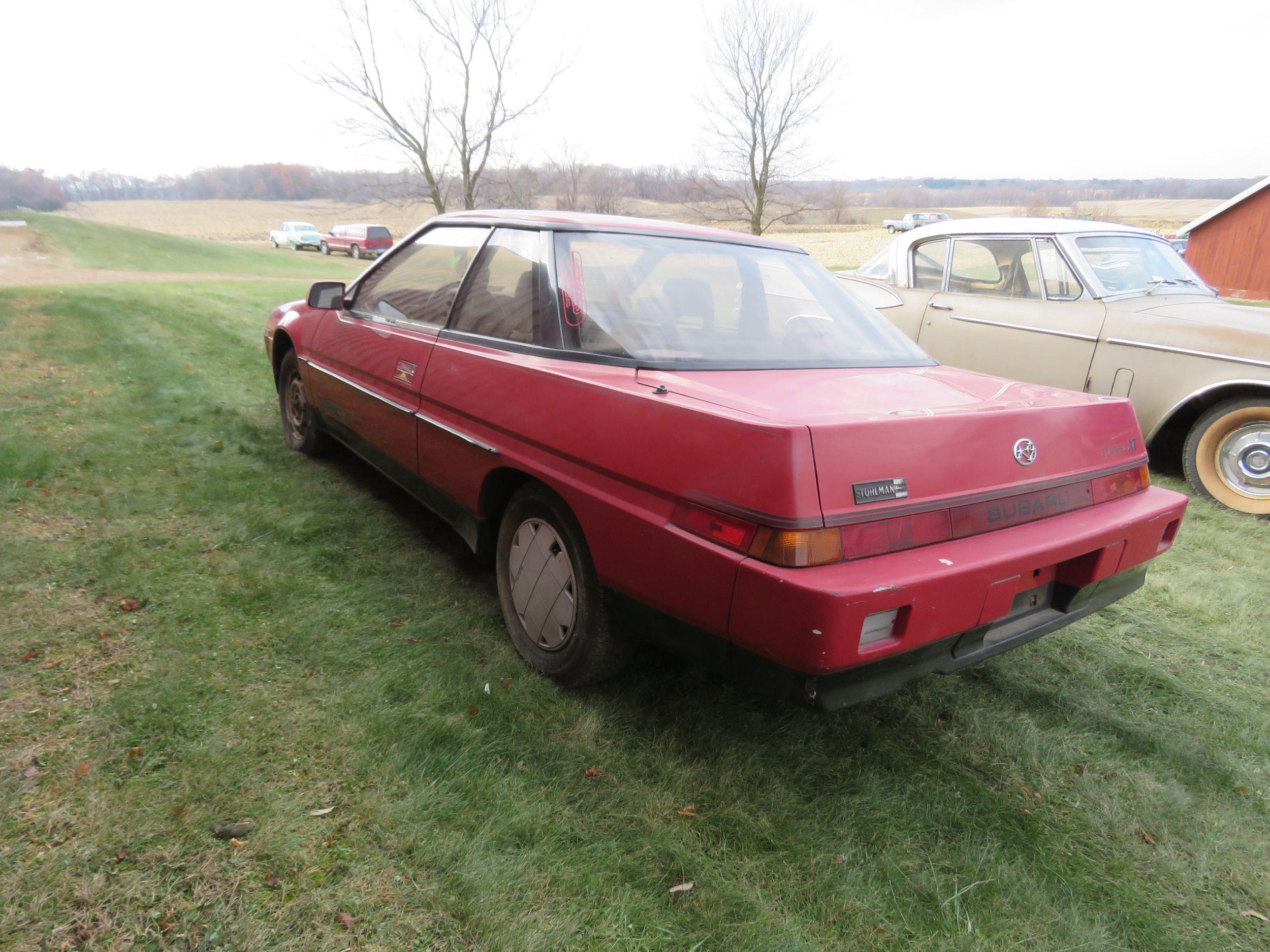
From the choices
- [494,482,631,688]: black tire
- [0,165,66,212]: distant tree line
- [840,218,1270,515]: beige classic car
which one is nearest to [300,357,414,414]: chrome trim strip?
[494,482,631,688]: black tire

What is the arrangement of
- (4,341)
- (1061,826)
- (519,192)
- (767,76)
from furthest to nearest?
1. (767,76)
2. (519,192)
3. (4,341)
4. (1061,826)

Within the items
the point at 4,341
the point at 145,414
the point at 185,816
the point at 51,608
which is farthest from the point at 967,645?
the point at 4,341

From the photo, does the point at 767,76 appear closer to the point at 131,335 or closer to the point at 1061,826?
the point at 131,335

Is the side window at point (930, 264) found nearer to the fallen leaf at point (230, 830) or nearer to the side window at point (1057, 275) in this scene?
the side window at point (1057, 275)

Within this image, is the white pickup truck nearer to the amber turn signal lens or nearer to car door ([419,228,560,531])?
car door ([419,228,560,531])

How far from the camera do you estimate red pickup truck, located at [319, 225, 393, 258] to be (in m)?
33.3

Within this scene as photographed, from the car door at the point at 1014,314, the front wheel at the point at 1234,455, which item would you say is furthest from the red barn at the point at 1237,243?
the front wheel at the point at 1234,455

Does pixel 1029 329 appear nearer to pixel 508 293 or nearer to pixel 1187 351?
pixel 1187 351

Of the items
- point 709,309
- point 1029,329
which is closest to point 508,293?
point 709,309

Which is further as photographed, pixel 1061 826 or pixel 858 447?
pixel 1061 826

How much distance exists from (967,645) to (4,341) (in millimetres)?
7943

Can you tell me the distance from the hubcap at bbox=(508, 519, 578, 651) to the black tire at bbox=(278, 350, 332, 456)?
2511mm

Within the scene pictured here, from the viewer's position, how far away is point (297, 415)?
4816mm

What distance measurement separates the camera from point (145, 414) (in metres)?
5.25
